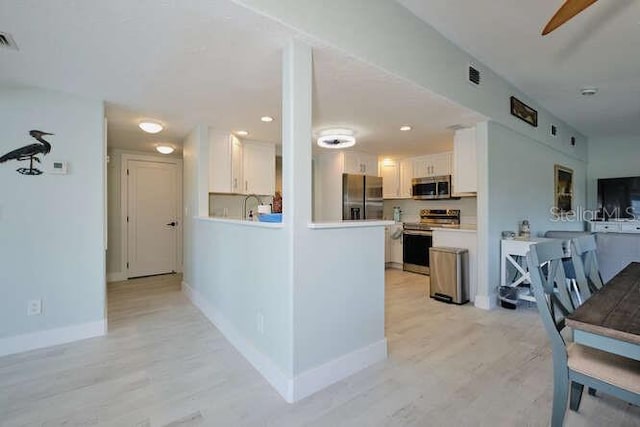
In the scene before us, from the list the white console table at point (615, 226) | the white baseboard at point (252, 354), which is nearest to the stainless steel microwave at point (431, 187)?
the white console table at point (615, 226)

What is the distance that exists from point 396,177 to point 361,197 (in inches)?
44.4

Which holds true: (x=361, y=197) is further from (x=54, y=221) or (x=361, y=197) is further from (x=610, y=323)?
(x=610, y=323)

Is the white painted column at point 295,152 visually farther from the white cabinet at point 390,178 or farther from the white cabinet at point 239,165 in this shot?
the white cabinet at point 390,178

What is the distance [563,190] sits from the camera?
5.09 m

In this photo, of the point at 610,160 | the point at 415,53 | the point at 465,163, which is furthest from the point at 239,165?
the point at 610,160

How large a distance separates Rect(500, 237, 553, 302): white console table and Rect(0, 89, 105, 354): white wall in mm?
4375

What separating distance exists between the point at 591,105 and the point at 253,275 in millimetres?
5129

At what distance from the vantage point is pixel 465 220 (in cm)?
541

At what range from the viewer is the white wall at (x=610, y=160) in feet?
18.9

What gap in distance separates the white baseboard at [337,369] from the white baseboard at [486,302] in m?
1.82

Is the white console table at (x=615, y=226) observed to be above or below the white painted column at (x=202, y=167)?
below

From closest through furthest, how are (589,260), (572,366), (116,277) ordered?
(572,366), (589,260), (116,277)

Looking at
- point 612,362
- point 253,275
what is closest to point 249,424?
point 253,275

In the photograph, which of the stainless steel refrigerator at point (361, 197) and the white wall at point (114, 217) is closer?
the white wall at point (114, 217)
